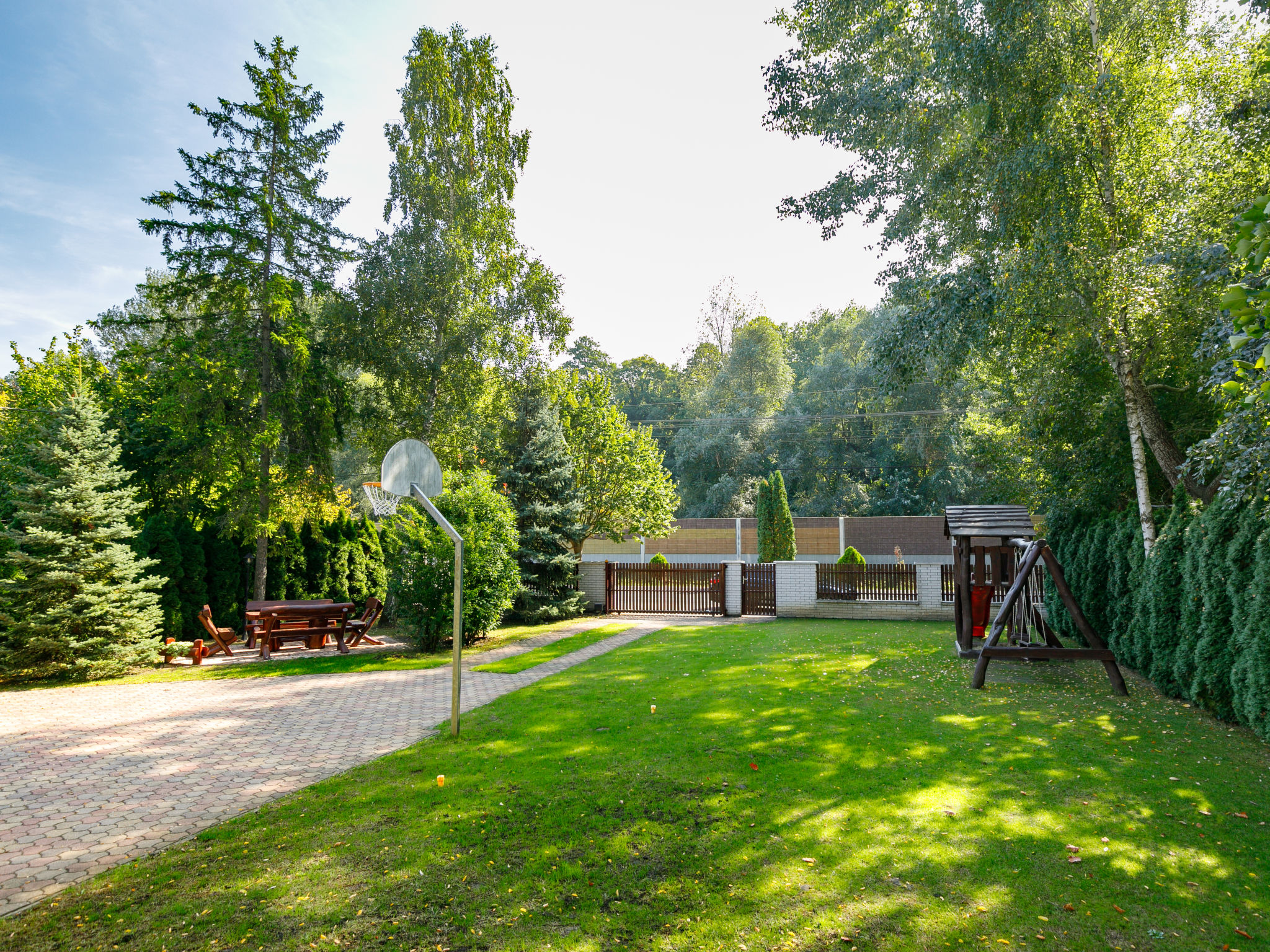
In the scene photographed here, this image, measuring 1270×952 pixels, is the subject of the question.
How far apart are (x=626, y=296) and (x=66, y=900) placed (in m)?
29.6

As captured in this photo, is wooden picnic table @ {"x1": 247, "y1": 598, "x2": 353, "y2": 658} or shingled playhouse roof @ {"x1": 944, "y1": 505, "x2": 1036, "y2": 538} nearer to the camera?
shingled playhouse roof @ {"x1": 944, "y1": 505, "x2": 1036, "y2": 538}

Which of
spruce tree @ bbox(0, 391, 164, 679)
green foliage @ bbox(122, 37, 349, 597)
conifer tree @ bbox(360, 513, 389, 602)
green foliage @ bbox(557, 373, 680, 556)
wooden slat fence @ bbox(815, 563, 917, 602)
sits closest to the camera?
spruce tree @ bbox(0, 391, 164, 679)

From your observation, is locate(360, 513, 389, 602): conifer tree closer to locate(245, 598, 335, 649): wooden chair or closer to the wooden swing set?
locate(245, 598, 335, 649): wooden chair

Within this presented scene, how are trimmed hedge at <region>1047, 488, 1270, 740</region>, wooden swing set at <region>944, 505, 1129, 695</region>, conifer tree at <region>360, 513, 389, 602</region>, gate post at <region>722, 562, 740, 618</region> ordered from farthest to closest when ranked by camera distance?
1. gate post at <region>722, 562, 740, 618</region>
2. conifer tree at <region>360, 513, 389, 602</region>
3. wooden swing set at <region>944, 505, 1129, 695</region>
4. trimmed hedge at <region>1047, 488, 1270, 740</region>

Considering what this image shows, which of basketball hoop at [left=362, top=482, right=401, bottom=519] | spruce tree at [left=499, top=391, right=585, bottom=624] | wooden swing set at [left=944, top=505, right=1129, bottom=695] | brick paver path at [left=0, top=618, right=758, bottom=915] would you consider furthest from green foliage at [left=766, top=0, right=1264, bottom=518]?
basketball hoop at [left=362, top=482, right=401, bottom=519]

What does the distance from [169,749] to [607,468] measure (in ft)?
44.4

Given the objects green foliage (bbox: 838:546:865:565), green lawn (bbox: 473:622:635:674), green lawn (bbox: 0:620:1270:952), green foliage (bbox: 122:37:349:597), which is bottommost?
green lawn (bbox: 473:622:635:674)

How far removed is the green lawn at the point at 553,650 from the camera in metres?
10.7

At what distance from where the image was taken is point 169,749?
6594 millimetres

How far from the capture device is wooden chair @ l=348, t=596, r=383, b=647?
42.0ft

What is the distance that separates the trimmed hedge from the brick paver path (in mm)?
8179

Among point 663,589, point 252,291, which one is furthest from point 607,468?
point 252,291

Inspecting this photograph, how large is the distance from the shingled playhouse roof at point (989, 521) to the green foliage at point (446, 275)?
11241 mm

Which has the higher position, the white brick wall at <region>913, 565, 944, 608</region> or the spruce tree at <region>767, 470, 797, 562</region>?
the spruce tree at <region>767, 470, 797, 562</region>
